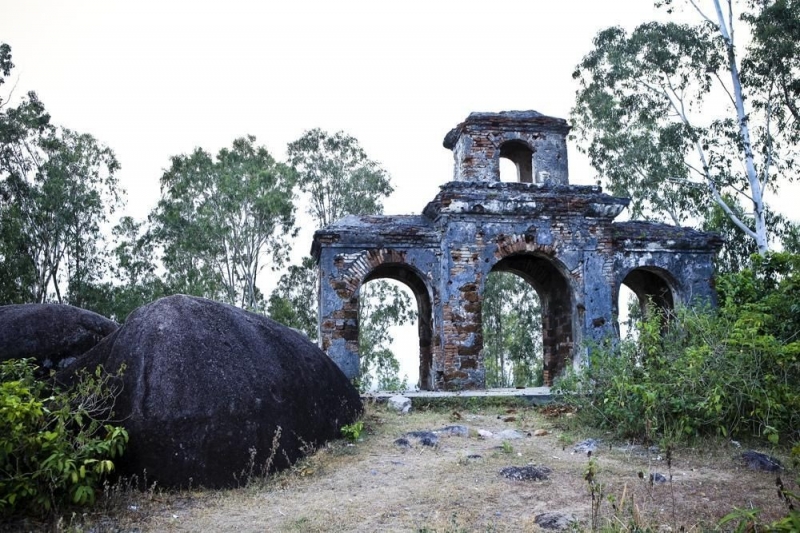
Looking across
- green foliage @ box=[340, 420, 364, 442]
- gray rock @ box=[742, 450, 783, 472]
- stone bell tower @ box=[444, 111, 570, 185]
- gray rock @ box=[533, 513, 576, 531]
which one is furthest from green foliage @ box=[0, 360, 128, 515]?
stone bell tower @ box=[444, 111, 570, 185]

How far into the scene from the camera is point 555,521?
14.9 ft

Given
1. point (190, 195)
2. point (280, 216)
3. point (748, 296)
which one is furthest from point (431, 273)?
point (190, 195)

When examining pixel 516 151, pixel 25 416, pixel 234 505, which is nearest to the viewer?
pixel 25 416

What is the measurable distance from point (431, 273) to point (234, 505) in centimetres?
857

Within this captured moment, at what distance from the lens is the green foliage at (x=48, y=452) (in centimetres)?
461

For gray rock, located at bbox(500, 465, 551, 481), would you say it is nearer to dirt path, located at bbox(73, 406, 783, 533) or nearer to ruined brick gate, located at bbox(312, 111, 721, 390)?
dirt path, located at bbox(73, 406, 783, 533)

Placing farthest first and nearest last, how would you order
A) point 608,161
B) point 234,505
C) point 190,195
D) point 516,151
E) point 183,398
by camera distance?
point 190,195, point 608,161, point 516,151, point 183,398, point 234,505

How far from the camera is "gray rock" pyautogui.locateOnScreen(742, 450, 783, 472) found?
6.02m

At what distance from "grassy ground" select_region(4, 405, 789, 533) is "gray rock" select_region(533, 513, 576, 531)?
0.22ft

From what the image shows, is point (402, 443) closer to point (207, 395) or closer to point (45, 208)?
point (207, 395)

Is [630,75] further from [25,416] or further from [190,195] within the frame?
[25,416]

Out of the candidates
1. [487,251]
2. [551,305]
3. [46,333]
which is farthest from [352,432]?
[551,305]

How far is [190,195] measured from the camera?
1000 inches

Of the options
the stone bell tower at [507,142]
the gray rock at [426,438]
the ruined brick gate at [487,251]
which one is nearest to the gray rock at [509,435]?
the gray rock at [426,438]
